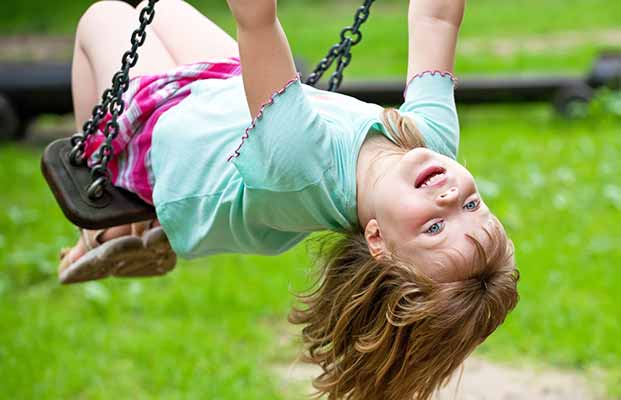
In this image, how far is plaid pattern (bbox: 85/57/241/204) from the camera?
91.4 inches

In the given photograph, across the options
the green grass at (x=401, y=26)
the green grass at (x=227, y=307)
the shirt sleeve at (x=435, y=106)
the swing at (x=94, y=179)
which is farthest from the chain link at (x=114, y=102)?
the green grass at (x=401, y=26)

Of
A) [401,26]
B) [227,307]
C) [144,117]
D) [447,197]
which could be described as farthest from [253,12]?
[401,26]

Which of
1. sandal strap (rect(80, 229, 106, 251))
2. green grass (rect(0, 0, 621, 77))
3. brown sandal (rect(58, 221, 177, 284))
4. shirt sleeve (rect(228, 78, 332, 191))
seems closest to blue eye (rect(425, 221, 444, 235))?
shirt sleeve (rect(228, 78, 332, 191))

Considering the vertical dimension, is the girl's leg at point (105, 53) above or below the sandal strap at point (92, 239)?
above

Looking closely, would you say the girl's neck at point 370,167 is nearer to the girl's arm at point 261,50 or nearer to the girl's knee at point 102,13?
the girl's arm at point 261,50

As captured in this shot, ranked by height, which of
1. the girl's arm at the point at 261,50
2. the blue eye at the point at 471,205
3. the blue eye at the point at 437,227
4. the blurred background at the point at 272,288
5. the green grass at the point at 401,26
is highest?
the girl's arm at the point at 261,50

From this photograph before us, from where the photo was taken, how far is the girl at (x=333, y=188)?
191cm

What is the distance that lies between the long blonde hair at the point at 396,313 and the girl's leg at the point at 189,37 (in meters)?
0.57

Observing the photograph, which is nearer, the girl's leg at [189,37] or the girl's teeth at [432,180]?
the girl's teeth at [432,180]

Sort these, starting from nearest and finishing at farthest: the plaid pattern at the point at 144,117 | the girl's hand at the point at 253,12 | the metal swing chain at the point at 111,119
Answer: the girl's hand at the point at 253,12, the metal swing chain at the point at 111,119, the plaid pattern at the point at 144,117

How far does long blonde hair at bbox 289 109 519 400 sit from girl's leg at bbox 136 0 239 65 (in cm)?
57

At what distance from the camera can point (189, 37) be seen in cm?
252

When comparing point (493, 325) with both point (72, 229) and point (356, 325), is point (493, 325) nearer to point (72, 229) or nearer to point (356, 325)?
point (356, 325)

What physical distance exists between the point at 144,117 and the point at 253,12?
602mm
